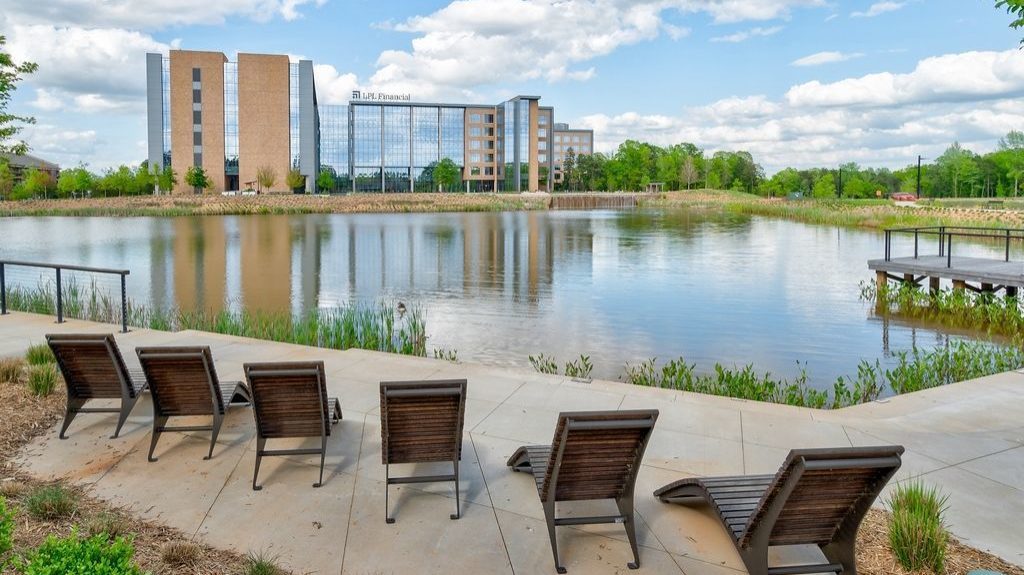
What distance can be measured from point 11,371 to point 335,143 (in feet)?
382

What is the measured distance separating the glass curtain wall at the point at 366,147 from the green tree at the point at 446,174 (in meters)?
9.98

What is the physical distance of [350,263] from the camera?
102 ft

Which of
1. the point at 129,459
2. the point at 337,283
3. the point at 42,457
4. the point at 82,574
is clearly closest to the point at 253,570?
the point at 82,574

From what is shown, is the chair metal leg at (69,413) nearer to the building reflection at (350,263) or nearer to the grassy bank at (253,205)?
the building reflection at (350,263)

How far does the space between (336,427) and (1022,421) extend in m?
7.05

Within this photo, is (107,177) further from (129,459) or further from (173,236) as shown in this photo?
(129,459)

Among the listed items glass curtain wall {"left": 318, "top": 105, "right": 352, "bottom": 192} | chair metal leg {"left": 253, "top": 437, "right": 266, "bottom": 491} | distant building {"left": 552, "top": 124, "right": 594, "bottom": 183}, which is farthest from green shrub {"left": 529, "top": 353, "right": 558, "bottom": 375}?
distant building {"left": 552, "top": 124, "right": 594, "bottom": 183}

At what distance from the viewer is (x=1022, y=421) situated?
25.7 ft

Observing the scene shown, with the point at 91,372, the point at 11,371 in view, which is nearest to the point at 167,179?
the point at 11,371

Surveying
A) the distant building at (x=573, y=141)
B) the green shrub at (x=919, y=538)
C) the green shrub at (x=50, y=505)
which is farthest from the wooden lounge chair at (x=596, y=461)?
the distant building at (x=573, y=141)

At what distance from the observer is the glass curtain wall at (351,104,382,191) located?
122 meters

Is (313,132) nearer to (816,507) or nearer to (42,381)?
(42,381)

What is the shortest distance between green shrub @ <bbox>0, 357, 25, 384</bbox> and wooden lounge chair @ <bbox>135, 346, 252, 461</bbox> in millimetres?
3419

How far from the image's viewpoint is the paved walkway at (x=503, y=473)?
16.2 feet
